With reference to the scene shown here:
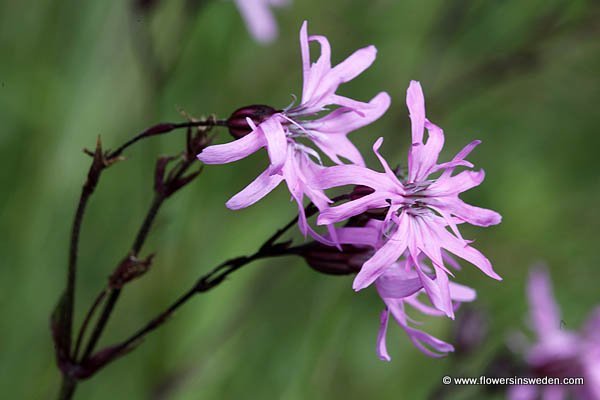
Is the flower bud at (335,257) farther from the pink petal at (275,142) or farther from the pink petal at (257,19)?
the pink petal at (257,19)

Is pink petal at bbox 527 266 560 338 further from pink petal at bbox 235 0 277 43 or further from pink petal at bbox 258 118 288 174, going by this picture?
pink petal at bbox 258 118 288 174

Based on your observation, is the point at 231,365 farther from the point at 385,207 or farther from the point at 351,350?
the point at 385,207

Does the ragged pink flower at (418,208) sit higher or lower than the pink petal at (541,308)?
higher

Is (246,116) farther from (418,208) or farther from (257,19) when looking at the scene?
(257,19)

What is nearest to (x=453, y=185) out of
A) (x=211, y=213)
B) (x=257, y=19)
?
(x=257, y=19)

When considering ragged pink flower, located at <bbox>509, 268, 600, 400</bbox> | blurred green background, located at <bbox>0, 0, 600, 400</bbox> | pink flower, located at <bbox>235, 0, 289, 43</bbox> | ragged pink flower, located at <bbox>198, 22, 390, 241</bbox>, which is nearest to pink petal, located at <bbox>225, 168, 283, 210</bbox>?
ragged pink flower, located at <bbox>198, 22, 390, 241</bbox>

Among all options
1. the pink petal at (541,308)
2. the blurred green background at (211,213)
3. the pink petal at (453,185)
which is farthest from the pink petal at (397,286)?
the pink petal at (541,308)
